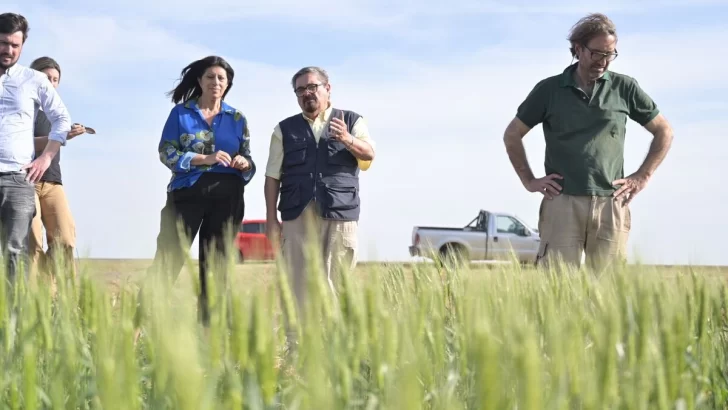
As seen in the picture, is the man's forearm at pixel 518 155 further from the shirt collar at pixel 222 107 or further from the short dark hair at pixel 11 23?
the short dark hair at pixel 11 23

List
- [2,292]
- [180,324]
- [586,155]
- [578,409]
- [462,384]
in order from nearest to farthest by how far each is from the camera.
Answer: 1. [180,324]
2. [578,409]
3. [462,384]
4. [2,292]
5. [586,155]

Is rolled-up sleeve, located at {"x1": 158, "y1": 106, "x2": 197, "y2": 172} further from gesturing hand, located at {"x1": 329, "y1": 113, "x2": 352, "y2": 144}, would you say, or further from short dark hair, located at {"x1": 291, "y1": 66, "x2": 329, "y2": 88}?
gesturing hand, located at {"x1": 329, "y1": 113, "x2": 352, "y2": 144}

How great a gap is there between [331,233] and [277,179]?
0.43 m

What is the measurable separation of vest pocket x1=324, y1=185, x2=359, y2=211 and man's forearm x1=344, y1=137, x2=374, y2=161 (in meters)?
0.19

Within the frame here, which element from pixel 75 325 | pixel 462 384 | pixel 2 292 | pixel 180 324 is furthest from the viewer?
pixel 75 325

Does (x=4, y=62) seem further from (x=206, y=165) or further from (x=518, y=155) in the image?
(x=518, y=155)

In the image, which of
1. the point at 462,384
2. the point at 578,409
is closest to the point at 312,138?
the point at 462,384

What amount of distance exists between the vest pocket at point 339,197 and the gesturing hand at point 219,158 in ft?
1.71

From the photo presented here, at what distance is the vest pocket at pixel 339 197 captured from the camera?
441cm

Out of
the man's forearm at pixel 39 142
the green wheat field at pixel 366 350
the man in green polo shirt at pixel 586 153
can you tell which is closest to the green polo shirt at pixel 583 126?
the man in green polo shirt at pixel 586 153

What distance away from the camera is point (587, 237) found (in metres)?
4.02

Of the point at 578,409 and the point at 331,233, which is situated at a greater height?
the point at 331,233

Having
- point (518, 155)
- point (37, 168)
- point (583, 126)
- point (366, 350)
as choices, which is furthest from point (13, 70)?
point (366, 350)

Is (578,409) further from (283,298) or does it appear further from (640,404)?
(283,298)
